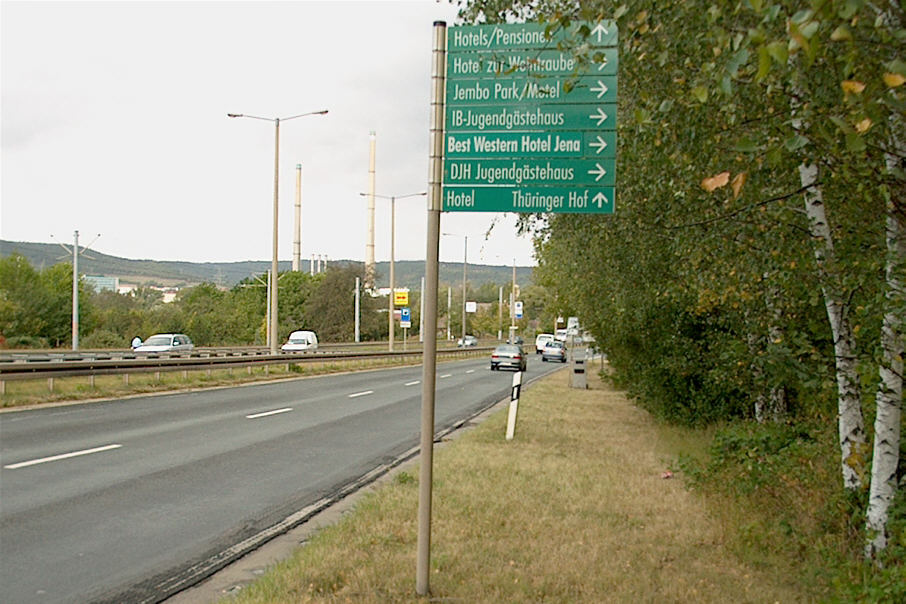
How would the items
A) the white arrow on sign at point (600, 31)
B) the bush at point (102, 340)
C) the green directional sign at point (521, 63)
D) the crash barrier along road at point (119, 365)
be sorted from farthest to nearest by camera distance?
1. the bush at point (102, 340)
2. the crash barrier along road at point (119, 365)
3. the green directional sign at point (521, 63)
4. the white arrow on sign at point (600, 31)

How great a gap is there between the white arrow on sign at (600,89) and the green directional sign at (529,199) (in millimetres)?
606

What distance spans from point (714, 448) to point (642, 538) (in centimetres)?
280

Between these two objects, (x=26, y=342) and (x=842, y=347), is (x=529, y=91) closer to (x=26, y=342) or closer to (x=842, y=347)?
(x=842, y=347)


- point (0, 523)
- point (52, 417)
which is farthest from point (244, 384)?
point (0, 523)

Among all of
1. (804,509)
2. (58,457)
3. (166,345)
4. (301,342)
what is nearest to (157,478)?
(58,457)

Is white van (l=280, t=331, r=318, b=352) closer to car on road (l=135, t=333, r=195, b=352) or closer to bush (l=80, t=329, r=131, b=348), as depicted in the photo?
car on road (l=135, t=333, r=195, b=352)

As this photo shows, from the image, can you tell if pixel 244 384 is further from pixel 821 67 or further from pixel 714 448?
pixel 821 67

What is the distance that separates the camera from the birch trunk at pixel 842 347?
5.85 meters

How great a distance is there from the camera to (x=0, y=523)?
26.0 ft

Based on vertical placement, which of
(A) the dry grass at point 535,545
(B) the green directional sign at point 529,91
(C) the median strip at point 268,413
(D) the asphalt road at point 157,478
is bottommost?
(C) the median strip at point 268,413

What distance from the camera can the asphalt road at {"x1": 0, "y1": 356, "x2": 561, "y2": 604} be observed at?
6672 mm

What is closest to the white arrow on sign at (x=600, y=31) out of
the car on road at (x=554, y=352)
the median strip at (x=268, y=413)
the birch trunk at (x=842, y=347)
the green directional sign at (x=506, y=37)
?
the green directional sign at (x=506, y=37)

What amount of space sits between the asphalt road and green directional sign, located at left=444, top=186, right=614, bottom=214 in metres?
3.34

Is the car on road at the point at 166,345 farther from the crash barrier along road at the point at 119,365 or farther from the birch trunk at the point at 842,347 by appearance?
the birch trunk at the point at 842,347
